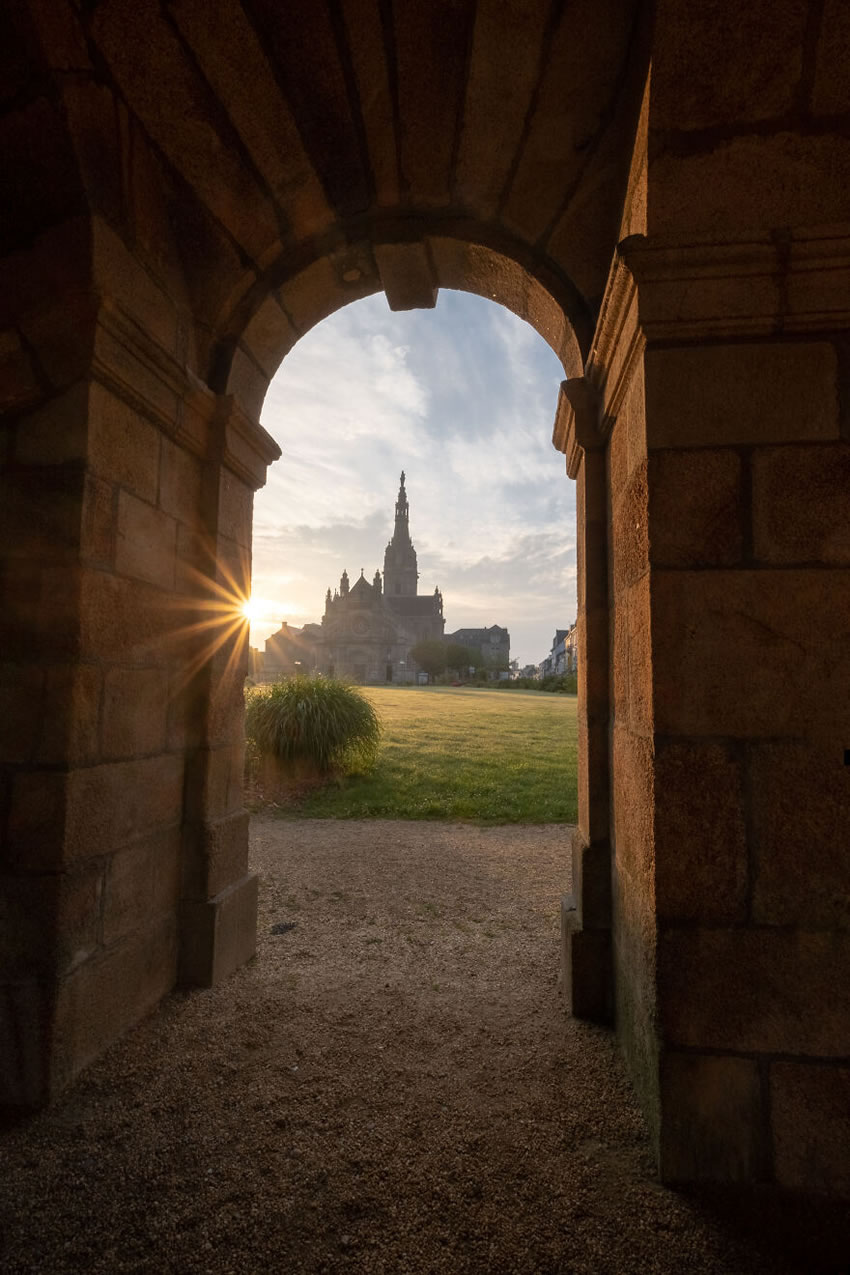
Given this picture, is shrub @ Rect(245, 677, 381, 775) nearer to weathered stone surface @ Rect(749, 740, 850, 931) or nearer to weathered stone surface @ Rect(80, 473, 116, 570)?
weathered stone surface @ Rect(80, 473, 116, 570)

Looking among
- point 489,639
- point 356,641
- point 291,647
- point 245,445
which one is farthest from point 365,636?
point 245,445

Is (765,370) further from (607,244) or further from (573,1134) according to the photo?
(573,1134)

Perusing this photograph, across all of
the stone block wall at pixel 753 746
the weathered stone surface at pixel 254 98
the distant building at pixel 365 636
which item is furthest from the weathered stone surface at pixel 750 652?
the distant building at pixel 365 636

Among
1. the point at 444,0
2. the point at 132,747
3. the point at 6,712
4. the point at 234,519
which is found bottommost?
the point at 132,747

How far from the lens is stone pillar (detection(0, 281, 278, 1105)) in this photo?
182cm

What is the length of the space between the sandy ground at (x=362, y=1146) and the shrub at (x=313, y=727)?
4.45 metres

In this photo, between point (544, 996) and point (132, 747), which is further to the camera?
point (544, 996)

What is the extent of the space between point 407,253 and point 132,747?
242cm

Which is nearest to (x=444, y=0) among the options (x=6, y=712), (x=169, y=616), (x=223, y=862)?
(x=169, y=616)

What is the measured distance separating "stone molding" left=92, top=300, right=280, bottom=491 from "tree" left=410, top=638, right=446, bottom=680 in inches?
1932

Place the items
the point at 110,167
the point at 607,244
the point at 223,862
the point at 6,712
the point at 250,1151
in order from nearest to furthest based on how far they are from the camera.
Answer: the point at 250,1151, the point at 6,712, the point at 110,167, the point at 607,244, the point at 223,862

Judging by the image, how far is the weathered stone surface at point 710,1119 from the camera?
4.91ft

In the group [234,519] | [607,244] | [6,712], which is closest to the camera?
[6,712]

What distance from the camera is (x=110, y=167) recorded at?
2.05 meters
